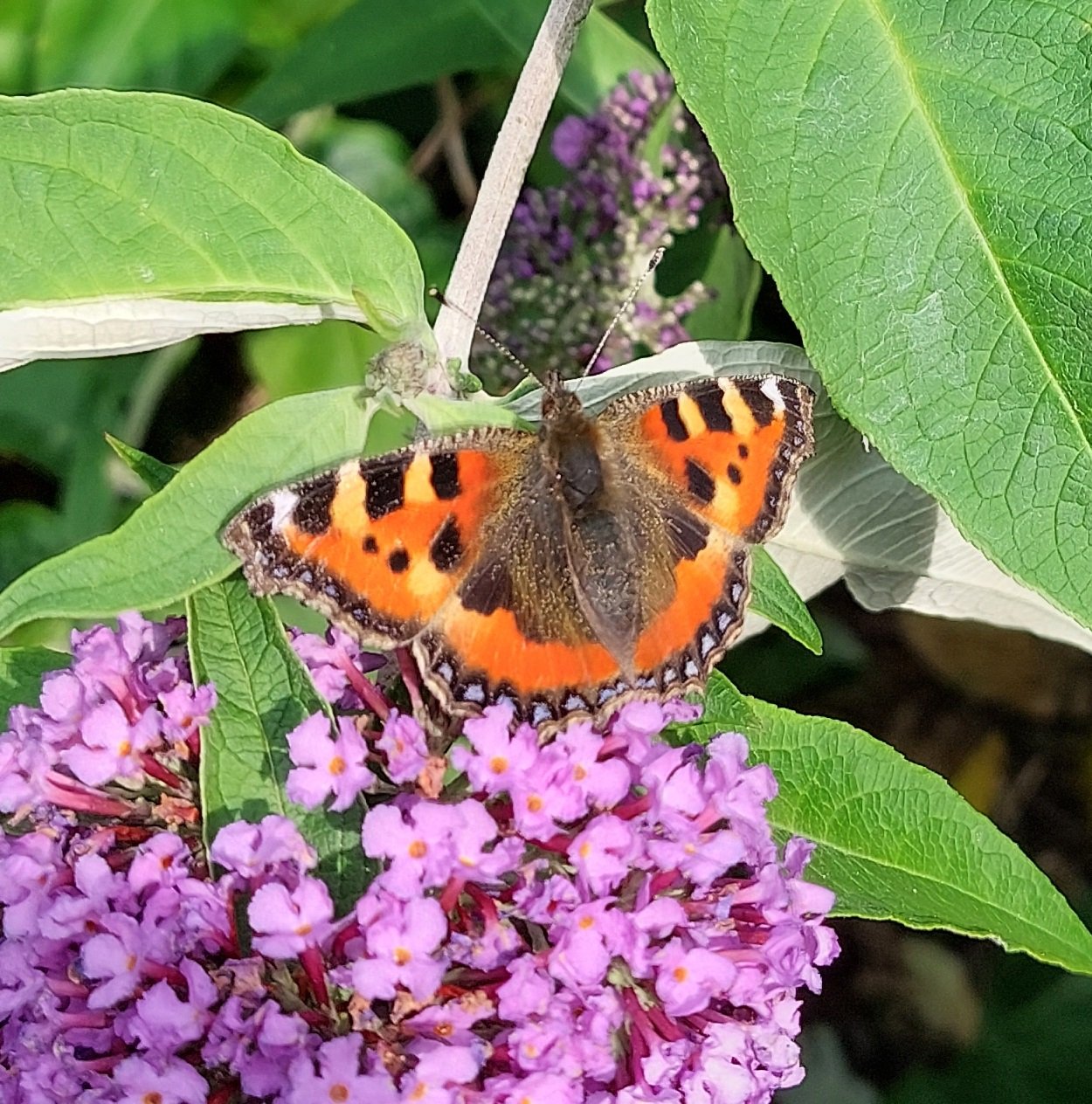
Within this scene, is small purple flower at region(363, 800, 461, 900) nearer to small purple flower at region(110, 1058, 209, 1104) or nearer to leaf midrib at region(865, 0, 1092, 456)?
small purple flower at region(110, 1058, 209, 1104)

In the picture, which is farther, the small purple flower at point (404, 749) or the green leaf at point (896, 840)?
the green leaf at point (896, 840)

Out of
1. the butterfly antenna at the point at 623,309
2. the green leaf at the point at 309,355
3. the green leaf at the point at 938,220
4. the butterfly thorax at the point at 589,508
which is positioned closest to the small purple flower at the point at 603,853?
the butterfly thorax at the point at 589,508

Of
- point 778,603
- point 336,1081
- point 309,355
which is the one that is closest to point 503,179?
point 778,603

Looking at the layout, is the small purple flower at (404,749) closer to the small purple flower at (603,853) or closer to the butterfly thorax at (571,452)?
the small purple flower at (603,853)

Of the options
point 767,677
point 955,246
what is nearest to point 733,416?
point 955,246

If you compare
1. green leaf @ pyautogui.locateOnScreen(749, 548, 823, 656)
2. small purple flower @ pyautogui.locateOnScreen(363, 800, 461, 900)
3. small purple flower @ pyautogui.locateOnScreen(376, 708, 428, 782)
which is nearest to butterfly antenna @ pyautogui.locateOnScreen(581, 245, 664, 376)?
green leaf @ pyautogui.locateOnScreen(749, 548, 823, 656)
